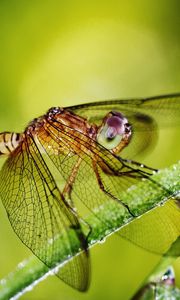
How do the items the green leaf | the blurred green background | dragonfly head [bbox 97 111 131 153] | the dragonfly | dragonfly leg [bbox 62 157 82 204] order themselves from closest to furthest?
the green leaf < the dragonfly < dragonfly leg [bbox 62 157 82 204] < dragonfly head [bbox 97 111 131 153] < the blurred green background

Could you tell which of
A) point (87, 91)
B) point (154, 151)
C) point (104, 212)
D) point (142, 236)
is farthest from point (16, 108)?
point (104, 212)

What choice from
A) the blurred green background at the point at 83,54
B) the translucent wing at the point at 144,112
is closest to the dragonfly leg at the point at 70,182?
the translucent wing at the point at 144,112

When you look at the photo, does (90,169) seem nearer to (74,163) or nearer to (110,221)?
(74,163)

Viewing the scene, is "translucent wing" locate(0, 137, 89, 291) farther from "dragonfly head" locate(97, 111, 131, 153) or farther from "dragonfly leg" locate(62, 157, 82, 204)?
"dragonfly head" locate(97, 111, 131, 153)

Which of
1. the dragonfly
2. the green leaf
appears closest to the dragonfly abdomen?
the dragonfly

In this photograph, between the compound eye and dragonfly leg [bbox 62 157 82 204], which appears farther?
the compound eye

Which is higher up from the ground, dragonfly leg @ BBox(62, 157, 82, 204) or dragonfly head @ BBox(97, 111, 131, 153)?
dragonfly head @ BBox(97, 111, 131, 153)

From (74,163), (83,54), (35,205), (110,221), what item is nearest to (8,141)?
(74,163)
